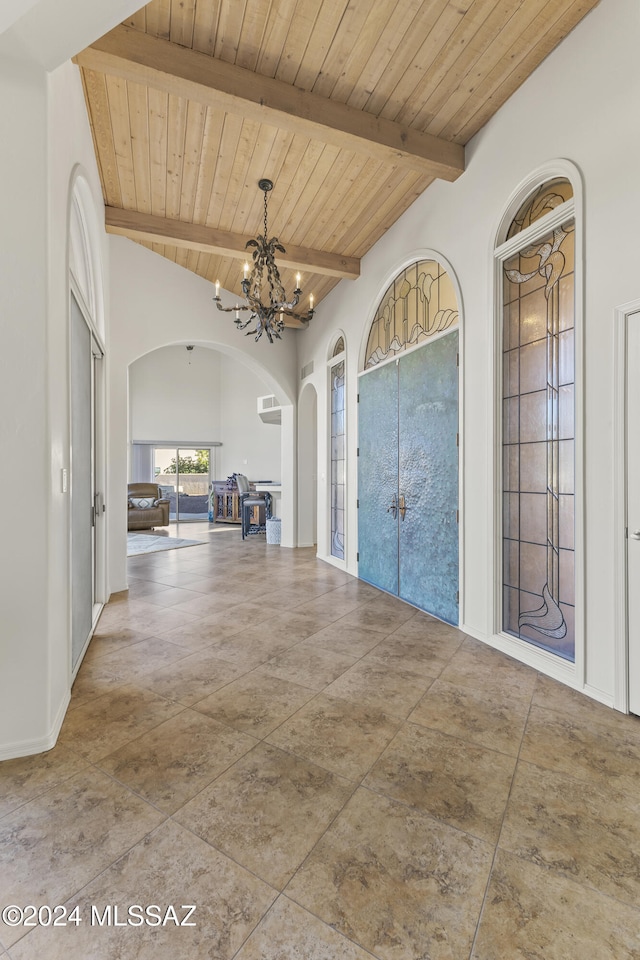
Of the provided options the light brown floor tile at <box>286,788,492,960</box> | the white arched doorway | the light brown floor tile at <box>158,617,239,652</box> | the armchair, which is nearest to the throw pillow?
the armchair

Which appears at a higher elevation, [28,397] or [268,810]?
[28,397]

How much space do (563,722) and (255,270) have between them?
3832mm

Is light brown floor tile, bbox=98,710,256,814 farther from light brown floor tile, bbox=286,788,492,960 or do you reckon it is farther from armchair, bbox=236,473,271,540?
armchair, bbox=236,473,271,540

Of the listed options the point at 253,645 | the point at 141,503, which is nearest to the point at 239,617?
the point at 253,645

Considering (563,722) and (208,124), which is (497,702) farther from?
(208,124)

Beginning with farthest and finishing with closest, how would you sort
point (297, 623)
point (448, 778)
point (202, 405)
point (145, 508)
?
point (202, 405), point (145, 508), point (297, 623), point (448, 778)

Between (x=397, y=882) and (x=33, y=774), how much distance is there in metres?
1.48

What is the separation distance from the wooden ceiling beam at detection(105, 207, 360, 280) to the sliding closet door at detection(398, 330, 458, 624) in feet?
5.69

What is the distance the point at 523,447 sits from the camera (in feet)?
9.96

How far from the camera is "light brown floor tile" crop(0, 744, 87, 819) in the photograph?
5.68 feet

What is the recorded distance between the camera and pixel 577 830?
156cm

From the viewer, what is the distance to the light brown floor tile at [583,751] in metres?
1.84

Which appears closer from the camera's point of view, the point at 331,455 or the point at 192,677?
the point at 192,677

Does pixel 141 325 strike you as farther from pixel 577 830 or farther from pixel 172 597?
pixel 577 830
